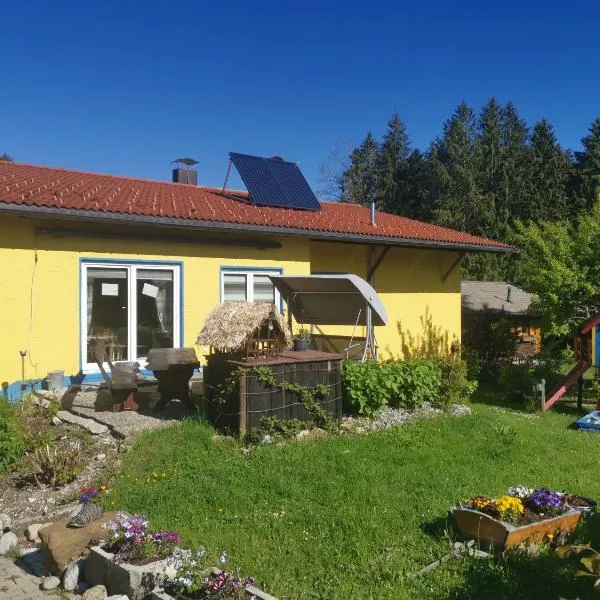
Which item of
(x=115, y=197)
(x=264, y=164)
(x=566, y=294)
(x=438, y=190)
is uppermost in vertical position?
(x=438, y=190)

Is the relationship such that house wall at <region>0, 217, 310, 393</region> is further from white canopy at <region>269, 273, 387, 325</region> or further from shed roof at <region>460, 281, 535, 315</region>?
shed roof at <region>460, 281, 535, 315</region>

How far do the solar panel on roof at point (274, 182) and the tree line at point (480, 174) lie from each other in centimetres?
2915

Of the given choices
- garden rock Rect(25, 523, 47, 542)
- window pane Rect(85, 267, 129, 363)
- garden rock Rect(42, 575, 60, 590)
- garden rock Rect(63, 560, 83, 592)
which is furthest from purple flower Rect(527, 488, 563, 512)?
window pane Rect(85, 267, 129, 363)

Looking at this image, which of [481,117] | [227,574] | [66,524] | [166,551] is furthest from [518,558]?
[481,117]

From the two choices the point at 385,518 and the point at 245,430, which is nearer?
the point at 385,518

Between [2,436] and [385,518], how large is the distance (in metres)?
4.73

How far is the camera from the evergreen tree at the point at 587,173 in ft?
146

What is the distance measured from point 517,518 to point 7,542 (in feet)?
14.5

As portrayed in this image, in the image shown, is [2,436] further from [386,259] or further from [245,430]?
[386,259]

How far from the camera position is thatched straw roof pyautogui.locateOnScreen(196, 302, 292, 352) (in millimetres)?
7840

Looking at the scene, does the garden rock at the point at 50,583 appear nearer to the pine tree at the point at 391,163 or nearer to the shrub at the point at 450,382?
the shrub at the point at 450,382

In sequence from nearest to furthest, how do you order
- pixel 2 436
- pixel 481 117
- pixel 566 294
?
pixel 2 436 < pixel 566 294 < pixel 481 117

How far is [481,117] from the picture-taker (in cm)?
5497

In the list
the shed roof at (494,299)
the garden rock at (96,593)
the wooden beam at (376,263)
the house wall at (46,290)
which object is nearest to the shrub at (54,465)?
the garden rock at (96,593)
